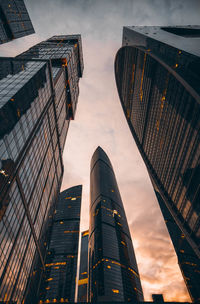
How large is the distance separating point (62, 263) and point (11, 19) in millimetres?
186194

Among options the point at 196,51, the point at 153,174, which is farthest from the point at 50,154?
the point at 196,51

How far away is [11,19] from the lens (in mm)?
99938

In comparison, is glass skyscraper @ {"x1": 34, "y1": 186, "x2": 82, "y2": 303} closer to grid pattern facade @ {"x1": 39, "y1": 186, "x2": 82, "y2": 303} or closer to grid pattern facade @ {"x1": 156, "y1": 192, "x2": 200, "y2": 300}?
grid pattern facade @ {"x1": 39, "y1": 186, "x2": 82, "y2": 303}

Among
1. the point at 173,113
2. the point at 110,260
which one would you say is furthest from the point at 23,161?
the point at 110,260

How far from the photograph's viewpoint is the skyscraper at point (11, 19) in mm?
94438

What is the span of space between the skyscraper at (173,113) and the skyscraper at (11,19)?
7338 cm

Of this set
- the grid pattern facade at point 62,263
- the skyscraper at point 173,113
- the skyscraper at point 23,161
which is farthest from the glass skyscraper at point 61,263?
the skyscraper at point 173,113

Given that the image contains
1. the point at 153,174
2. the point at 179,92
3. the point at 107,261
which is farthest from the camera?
the point at 107,261

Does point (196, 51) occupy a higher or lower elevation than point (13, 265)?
higher

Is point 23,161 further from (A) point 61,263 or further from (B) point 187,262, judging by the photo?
(A) point 61,263

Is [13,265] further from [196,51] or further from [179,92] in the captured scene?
[196,51]

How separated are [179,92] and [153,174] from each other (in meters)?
40.0

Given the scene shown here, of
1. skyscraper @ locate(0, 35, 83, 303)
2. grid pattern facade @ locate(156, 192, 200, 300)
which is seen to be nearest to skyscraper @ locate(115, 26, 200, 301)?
skyscraper @ locate(0, 35, 83, 303)

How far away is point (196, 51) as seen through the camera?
40.4 m
